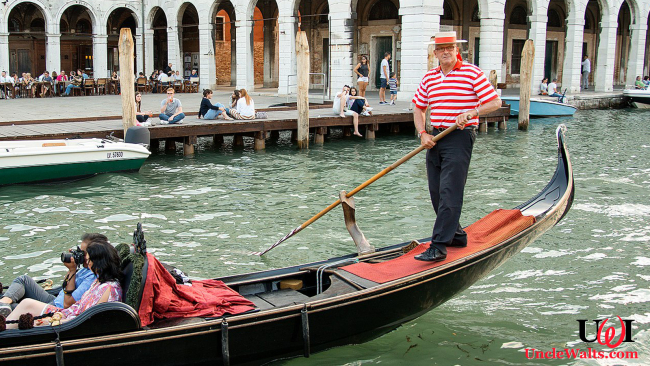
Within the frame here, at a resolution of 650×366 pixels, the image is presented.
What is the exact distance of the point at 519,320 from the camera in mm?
4758

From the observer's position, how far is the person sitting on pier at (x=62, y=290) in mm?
3812

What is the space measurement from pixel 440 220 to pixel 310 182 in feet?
17.6

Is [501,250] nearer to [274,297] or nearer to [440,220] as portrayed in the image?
[440,220]

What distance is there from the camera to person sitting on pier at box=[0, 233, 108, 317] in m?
3.81

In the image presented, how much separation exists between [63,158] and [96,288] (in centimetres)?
590

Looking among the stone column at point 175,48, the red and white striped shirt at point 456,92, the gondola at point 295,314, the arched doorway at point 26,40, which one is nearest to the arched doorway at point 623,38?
the stone column at point 175,48

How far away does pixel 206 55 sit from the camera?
22641 millimetres

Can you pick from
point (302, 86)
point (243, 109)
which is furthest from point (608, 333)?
point (243, 109)

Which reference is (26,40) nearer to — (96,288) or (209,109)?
(209,109)

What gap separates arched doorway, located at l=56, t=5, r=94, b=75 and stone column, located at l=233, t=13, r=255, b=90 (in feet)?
20.6

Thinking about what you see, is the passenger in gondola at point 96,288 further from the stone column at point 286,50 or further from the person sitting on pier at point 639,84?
the person sitting on pier at point 639,84

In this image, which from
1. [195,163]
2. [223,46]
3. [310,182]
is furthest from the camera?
[223,46]

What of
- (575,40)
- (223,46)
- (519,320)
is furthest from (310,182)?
(223,46)

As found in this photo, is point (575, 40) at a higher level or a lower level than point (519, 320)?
higher
